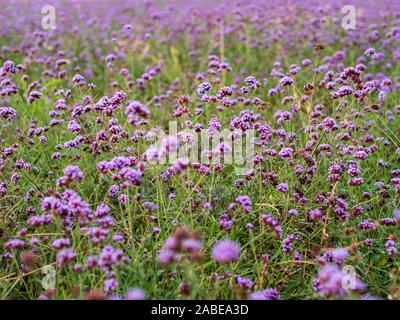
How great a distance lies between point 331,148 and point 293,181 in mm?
580

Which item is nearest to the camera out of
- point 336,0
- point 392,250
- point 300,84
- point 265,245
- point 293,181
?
point 392,250

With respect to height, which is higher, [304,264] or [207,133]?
[207,133]

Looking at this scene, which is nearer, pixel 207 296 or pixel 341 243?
pixel 207 296

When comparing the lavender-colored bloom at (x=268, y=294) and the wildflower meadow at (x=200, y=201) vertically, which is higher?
the wildflower meadow at (x=200, y=201)

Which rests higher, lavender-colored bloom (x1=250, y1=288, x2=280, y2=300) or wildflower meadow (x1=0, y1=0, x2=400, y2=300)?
wildflower meadow (x1=0, y1=0, x2=400, y2=300)

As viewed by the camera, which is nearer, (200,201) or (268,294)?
(268,294)

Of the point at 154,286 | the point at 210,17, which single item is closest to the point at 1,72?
the point at 154,286

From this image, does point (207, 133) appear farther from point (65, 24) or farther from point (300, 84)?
point (65, 24)

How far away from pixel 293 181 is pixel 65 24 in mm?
6116

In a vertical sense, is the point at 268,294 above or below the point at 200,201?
below
